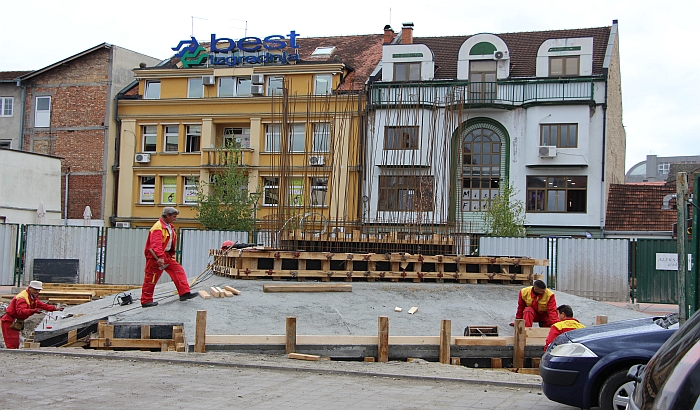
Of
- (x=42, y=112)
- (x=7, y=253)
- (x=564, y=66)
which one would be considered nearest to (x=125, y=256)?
(x=7, y=253)

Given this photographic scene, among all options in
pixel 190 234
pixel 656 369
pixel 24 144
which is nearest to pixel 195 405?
pixel 656 369

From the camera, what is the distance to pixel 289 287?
13.3m

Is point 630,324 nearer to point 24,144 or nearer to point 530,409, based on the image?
point 530,409

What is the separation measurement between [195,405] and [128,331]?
4423 mm

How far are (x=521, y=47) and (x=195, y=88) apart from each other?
52.5ft

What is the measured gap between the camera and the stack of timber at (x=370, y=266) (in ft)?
46.5

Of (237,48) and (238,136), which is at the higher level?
(237,48)

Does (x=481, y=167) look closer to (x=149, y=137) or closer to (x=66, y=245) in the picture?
(x=149, y=137)

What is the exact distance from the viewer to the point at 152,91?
129 ft

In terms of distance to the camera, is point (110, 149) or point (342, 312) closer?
point (342, 312)

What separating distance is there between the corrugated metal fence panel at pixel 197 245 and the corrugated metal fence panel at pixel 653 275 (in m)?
12.2

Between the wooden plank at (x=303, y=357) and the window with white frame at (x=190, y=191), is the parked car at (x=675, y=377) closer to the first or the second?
the wooden plank at (x=303, y=357)

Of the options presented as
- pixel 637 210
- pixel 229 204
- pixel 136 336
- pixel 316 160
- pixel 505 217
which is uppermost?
pixel 316 160

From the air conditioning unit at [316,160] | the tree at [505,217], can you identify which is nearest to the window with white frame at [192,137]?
the air conditioning unit at [316,160]
